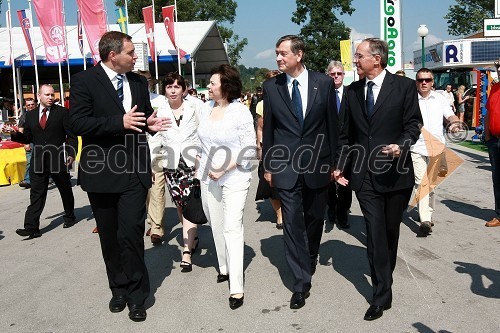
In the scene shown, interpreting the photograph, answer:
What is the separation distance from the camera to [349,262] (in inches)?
209

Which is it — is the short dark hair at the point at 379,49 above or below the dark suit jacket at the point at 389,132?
above

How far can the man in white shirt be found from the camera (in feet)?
20.5

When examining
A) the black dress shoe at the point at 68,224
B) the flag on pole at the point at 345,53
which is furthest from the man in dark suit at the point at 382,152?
the flag on pole at the point at 345,53

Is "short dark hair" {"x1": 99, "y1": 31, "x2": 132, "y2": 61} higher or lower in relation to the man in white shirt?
higher

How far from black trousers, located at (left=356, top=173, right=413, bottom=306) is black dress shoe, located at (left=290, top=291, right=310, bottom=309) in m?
0.57

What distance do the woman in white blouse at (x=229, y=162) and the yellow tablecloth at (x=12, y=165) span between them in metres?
9.30

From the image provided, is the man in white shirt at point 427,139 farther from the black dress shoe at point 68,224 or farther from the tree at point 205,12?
the tree at point 205,12

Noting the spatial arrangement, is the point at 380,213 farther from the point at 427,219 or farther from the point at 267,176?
the point at 427,219

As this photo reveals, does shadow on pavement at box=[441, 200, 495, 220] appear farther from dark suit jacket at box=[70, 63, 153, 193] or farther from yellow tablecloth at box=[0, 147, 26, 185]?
yellow tablecloth at box=[0, 147, 26, 185]

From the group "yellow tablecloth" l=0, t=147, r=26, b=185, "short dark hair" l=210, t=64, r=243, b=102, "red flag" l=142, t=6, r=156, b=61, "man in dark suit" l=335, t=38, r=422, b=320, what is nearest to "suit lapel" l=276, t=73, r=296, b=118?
"short dark hair" l=210, t=64, r=243, b=102

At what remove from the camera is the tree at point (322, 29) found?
5262cm

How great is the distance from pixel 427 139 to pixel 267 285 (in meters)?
3.02

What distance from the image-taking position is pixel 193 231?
5.55m

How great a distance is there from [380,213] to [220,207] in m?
1.42
